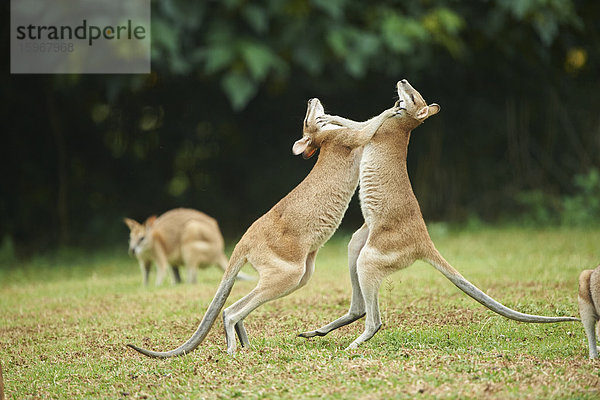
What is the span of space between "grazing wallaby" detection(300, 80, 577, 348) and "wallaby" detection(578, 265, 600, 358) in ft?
0.93

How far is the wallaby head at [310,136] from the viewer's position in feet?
18.6

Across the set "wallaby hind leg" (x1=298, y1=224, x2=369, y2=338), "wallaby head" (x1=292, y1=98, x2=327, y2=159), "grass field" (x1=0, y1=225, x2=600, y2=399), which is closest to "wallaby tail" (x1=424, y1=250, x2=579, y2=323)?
"grass field" (x1=0, y1=225, x2=600, y2=399)

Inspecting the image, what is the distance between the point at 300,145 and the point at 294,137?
26.1ft

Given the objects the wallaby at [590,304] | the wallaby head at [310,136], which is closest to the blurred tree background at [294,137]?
the wallaby head at [310,136]

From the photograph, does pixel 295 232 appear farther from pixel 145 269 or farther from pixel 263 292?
pixel 145 269

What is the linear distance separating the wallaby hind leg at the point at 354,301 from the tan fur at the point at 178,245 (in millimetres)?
3195

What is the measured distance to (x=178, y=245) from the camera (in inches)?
334

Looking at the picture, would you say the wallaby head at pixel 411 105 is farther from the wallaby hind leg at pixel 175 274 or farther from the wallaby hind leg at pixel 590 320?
the wallaby hind leg at pixel 175 274

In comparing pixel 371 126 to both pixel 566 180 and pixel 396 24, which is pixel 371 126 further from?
pixel 566 180

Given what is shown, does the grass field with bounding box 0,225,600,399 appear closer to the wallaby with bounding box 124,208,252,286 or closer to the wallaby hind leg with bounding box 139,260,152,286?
the wallaby hind leg with bounding box 139,260,152,286

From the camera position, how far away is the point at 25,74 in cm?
1158

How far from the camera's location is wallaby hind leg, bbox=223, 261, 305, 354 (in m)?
5.02

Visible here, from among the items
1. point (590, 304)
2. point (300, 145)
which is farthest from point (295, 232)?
point (590, 304)

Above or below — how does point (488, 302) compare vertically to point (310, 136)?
below
